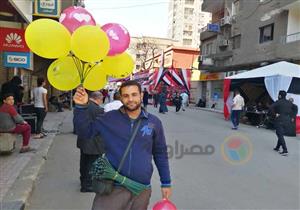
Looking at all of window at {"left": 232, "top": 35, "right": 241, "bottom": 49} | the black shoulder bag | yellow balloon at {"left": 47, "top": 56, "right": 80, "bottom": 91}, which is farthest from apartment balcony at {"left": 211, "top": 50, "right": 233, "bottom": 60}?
the black shoulder bag

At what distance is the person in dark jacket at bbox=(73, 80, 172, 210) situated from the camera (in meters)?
2.93

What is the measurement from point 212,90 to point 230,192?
101ft

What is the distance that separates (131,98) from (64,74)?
918 millimetres

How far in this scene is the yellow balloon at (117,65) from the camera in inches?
159

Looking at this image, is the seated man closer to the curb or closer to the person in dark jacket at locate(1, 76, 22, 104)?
the curb

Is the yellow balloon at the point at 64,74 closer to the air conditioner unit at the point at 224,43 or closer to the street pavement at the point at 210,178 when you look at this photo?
the street pavement at the point at 210,178

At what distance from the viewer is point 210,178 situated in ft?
21.7

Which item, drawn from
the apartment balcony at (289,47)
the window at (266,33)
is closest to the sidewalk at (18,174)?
the apartment balcony at (289,47)

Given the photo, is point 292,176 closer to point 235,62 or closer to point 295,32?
point 295,32

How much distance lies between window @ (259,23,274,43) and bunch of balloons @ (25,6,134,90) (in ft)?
75.0

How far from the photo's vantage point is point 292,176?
710 centimetres

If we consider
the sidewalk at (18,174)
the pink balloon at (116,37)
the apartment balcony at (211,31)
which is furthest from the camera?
the apartment balcony at (211,31)

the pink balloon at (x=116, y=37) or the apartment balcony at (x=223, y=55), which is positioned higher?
the apartment balcony at (x=223, y=55)

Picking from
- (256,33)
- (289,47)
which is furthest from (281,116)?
(256,33)
